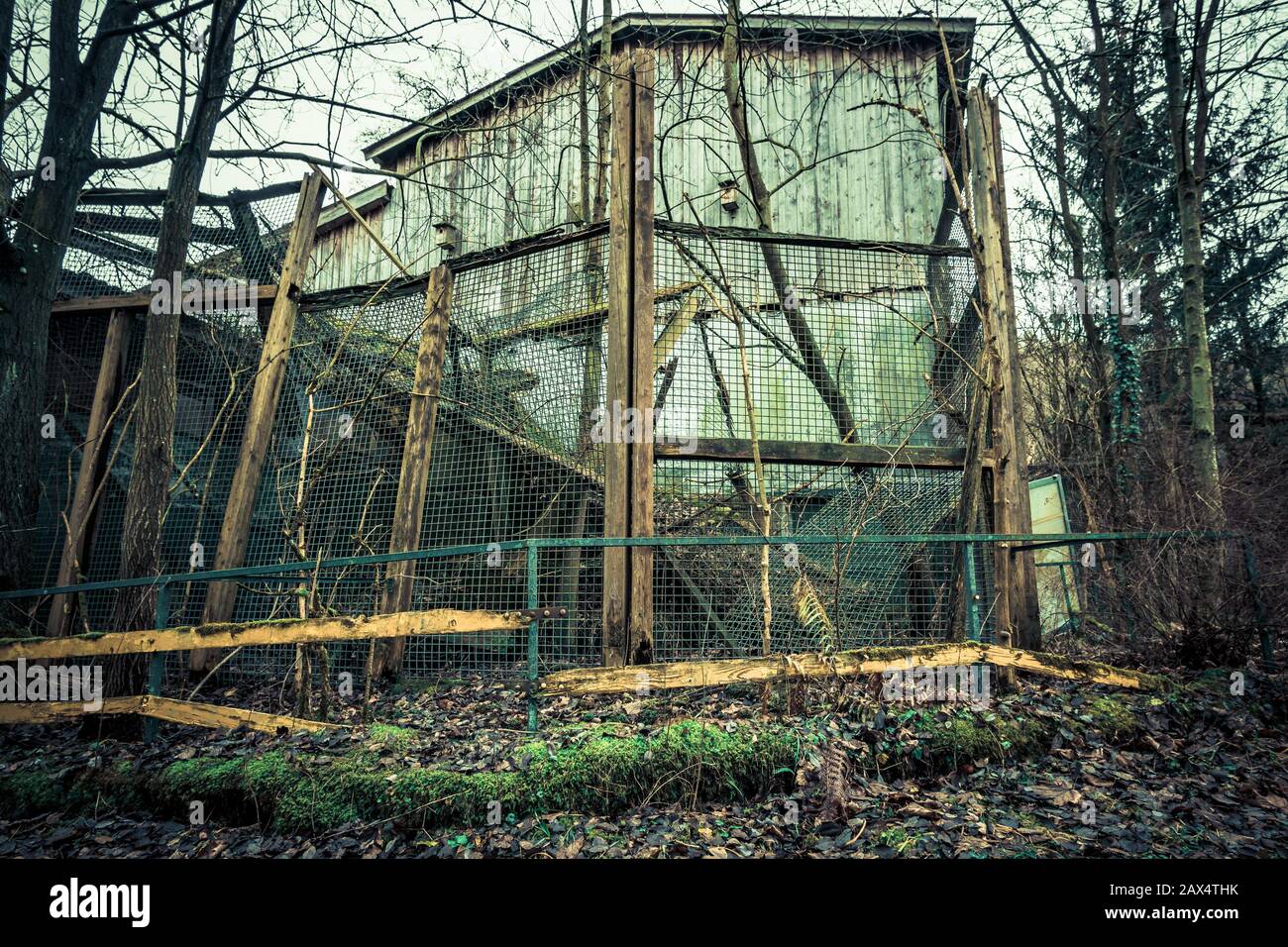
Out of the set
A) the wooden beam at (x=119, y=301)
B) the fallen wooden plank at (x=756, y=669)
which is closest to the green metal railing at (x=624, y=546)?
the fallen wooden plank at (x=756, y=669)

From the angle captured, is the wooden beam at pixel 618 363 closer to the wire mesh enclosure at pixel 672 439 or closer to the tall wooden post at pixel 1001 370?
the wire mesh enclosure at pixel 672 439

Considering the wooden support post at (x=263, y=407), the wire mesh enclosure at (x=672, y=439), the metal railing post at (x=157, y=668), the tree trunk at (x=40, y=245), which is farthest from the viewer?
the tree trunk at (x=40, y=245)

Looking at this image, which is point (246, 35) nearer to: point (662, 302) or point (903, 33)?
point (662, 302)

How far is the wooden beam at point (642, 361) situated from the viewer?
5.45 metres

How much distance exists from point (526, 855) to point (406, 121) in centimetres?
630

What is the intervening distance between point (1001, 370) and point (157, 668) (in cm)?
660

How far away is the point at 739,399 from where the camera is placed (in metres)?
6.88

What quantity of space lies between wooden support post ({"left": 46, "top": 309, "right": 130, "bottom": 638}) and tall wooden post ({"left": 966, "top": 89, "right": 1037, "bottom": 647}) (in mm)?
8162

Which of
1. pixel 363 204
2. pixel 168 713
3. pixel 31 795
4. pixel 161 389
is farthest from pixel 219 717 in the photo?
pixel 363 204

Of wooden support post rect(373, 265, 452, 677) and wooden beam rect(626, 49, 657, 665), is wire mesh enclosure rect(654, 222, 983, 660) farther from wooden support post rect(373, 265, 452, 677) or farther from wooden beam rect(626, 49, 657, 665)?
wooden support post rect(373, 265, 452, 677)

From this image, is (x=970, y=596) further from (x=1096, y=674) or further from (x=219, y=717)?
(x=219, y=717)

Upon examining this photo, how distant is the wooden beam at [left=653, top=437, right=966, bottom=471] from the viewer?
5.93 m

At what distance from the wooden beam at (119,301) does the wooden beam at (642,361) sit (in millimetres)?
4199
